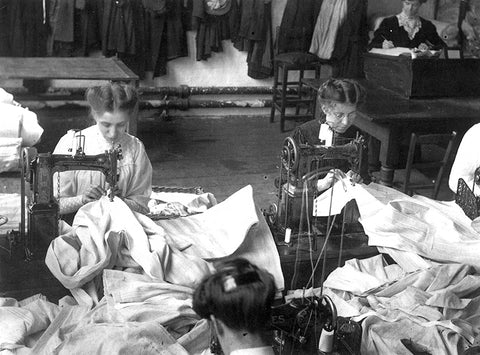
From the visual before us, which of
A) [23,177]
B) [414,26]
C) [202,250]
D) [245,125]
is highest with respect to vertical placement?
[414,26]

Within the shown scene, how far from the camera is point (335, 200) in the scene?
2.65 meters

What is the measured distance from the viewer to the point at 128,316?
1.92 meters

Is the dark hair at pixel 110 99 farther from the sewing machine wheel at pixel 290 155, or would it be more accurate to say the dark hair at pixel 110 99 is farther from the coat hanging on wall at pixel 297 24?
the coat hanging on wall at pixel 297 24

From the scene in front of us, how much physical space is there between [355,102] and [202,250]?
4.47ft

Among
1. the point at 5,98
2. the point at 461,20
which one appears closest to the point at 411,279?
the point at 5,98

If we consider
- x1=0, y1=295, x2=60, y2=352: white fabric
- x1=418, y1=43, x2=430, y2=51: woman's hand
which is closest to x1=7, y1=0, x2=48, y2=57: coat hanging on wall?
x1=418, y1=43, x2=430, y2=51: woman's hand

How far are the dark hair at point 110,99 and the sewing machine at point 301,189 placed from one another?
63cm

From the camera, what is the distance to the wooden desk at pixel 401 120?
13.6 feet

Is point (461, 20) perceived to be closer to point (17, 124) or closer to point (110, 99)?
point (17, 124)

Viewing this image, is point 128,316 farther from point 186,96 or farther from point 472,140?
point 186,96

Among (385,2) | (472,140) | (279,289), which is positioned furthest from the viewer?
(385,2)

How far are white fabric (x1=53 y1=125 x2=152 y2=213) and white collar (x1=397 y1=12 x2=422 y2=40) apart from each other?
4.06 m

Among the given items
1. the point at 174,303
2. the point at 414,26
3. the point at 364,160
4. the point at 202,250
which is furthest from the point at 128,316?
the point at 414,26

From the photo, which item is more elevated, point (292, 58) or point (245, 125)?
point (292, 58)
